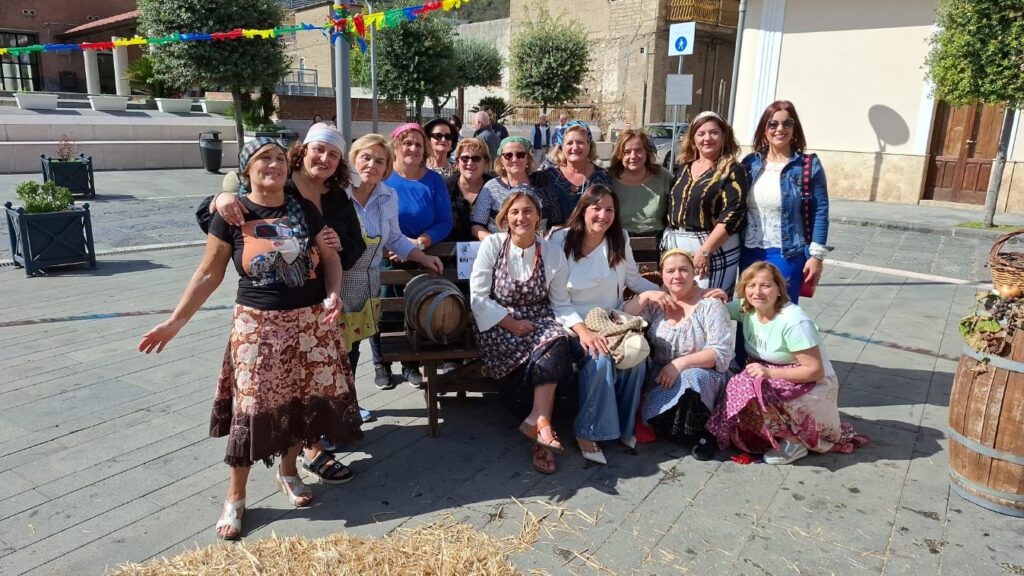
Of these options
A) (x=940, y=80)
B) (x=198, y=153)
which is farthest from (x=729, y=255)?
(x=198, y=153)

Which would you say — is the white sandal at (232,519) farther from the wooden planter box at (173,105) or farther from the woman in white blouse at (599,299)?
the wooden planter box at (173,105)

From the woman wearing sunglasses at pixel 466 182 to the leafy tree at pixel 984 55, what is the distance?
411 inches

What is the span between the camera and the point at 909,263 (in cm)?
959

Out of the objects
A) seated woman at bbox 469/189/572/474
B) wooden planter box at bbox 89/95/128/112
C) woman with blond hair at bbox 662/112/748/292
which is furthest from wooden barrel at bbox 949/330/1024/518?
wooden planter box at bbox 89/95/128/112

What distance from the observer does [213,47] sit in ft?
57.6

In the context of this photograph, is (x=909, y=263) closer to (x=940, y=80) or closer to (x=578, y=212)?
(x=940, y=80)

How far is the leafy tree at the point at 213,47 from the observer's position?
17.5 metres

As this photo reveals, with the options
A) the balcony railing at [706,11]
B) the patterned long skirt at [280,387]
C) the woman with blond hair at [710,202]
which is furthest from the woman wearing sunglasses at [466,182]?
the balcony railing at [706,11]

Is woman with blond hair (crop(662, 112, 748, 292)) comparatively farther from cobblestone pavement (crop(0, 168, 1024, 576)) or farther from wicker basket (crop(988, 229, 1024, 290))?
wicker basket (crop(988, 229, 1024, 290))

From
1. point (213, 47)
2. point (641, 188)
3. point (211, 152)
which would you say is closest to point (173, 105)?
point (213, 47)

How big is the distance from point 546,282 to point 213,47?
1656cm

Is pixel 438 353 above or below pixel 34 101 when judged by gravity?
below

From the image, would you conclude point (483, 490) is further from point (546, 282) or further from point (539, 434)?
point (546, 282)

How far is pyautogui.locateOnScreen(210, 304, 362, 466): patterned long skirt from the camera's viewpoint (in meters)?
3.10
